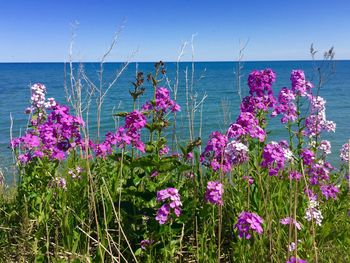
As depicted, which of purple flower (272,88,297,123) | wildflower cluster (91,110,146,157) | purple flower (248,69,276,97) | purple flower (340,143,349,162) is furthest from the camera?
purple flower (340,143,349,162)

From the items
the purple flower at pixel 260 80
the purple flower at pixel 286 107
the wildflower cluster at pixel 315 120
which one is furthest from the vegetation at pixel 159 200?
the wildflower cluster at pixel 315 120

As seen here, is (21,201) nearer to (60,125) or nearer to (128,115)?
(60,125)

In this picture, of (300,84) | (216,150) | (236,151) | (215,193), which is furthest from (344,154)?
(215,193)

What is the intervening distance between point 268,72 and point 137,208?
→ 6.92ft

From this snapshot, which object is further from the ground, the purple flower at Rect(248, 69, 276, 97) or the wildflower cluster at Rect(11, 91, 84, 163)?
the purple flower at Rect(248, 69, 276, 97)

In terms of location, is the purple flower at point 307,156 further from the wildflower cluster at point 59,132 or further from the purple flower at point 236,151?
the wildflower cluster at point 59,132

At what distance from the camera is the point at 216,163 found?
3.21 meters

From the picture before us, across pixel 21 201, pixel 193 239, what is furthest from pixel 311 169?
pixel 21 201

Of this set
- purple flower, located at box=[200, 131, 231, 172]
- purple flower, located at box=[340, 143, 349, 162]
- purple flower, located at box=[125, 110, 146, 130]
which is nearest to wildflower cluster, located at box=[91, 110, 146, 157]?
purple flower, located at box=[125, 110, 146, 130]

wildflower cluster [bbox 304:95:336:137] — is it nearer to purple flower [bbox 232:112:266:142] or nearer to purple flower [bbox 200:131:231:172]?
purple flower [bbox 232:112:266:142]

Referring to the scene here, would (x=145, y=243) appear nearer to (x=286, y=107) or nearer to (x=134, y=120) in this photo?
(x=134, y=120)

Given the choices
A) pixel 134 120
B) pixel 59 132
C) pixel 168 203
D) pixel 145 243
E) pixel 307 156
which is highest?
pixel 134 120

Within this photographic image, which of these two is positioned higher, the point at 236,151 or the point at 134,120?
the point at 134,120

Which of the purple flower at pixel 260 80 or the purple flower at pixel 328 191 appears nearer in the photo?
the purple flower at pixel 328 191
